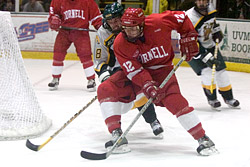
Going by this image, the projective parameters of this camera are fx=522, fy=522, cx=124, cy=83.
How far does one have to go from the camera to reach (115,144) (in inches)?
116

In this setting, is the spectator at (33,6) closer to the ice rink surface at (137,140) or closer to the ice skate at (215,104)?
the ice rink surface at (137,140)

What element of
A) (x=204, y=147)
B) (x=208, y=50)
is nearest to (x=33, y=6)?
(x=208, y=50)

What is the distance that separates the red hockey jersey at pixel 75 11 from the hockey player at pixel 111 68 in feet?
5.73

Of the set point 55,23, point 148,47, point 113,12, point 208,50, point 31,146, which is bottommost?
point 31,146

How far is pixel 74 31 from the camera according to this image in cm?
541

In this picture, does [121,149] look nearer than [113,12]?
Yes

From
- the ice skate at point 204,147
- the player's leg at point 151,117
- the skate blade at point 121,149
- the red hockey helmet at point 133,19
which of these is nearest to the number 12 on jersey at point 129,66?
the red hockey helmet at point 133,19

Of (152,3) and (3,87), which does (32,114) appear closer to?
(3,87)

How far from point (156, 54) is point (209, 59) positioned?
1280 millimetres

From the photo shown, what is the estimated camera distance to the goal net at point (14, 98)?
3.39 meters

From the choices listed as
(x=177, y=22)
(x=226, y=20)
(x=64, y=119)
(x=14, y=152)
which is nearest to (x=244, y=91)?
(x=226, y=20)

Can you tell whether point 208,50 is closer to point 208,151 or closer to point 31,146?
point 208,151

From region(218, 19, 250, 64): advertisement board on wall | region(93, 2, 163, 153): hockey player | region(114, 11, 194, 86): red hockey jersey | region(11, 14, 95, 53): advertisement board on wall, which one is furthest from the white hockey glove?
region(11, 14, 95, 53): advertisement board on wall

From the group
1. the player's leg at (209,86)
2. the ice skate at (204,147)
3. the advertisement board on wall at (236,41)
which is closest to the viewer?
the ice skate at (204,147)
